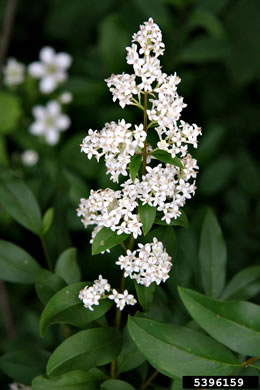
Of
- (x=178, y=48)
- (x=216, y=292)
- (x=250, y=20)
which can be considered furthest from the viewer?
(x=250, y=20)

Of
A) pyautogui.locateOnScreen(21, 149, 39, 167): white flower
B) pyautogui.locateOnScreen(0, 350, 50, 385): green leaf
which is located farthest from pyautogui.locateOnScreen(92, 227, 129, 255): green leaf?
pyautogui.locateOnScreen(21, 149, 39, 167): white flower

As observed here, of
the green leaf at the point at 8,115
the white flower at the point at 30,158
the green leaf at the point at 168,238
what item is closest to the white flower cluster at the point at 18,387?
the green leaf at the point at 168,238

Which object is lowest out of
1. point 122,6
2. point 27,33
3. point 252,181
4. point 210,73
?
point 252,181

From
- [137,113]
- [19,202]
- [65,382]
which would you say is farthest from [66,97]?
[65,382]

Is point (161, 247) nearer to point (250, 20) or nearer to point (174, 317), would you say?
point (174, 317)

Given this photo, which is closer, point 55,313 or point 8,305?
point 55,313

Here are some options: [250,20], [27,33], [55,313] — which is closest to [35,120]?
[27,33]

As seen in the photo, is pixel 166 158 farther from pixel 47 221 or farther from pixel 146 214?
pixel 47 221
